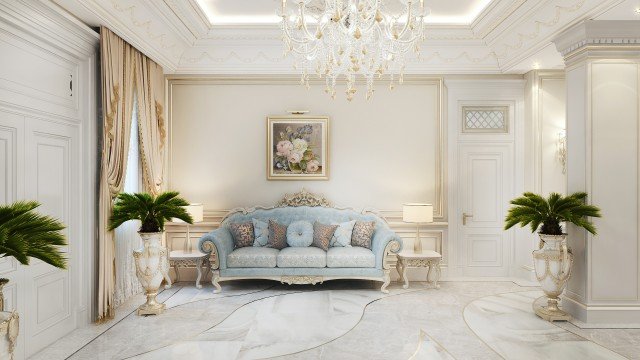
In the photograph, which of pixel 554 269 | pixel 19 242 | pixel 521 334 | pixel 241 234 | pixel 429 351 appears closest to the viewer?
pixel 19 242

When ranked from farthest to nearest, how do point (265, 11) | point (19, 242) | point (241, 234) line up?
point (241, 234), point (265, 11), point (19, 242)

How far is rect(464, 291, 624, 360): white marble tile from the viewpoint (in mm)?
3408

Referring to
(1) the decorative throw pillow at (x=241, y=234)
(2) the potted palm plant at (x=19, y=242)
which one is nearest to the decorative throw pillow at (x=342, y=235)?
(1) the decorative throw pillow at (x=241, y=234)

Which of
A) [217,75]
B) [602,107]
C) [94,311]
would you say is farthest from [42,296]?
[602,107]

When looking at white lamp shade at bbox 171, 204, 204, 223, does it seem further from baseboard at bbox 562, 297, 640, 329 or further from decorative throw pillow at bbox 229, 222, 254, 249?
baseboard at bbox 562, 297, 640, 329

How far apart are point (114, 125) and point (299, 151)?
100 inches

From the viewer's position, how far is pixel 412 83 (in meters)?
6.05

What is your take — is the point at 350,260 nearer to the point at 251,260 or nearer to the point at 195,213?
the point at 251,260

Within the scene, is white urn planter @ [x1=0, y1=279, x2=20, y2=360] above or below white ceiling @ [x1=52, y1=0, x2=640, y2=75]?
below

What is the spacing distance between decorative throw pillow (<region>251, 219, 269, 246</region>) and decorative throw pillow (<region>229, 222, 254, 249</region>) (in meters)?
0.07

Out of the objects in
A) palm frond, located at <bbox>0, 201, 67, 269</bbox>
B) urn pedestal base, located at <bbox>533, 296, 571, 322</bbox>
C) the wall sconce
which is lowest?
urn pedestal base, located at <bbox>533, 296, 571, 322</bbox>

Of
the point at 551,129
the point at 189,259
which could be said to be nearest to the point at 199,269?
the point at 189,259

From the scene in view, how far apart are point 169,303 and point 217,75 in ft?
10.7

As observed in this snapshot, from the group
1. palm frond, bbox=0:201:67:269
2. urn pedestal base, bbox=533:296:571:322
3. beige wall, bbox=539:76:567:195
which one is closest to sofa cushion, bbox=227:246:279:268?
palm frond, bbox=0:201:67:269
